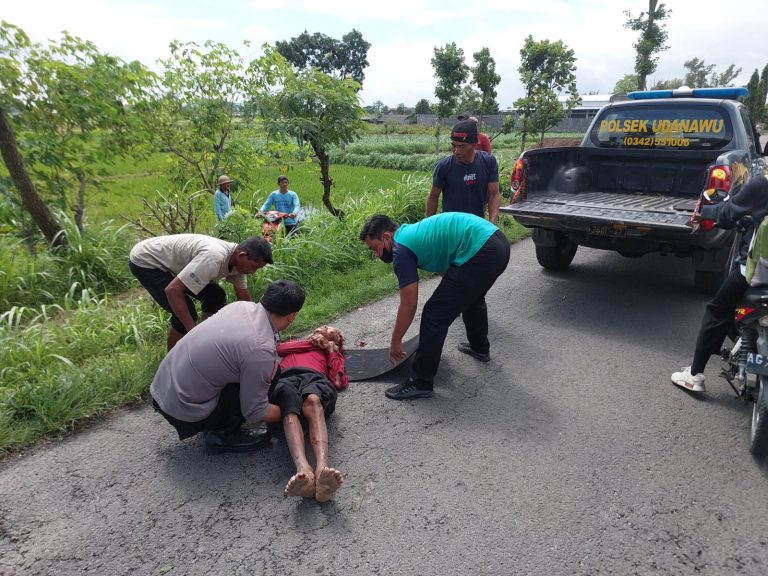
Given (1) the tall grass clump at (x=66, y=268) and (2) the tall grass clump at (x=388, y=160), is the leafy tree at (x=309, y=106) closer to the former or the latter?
(1) the tall grass clump at (x=66, y=268)

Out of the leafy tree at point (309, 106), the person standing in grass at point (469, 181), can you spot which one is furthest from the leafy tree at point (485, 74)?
the person standing in grass at point (469, 181)

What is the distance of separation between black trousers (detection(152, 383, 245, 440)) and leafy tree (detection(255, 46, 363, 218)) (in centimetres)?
497

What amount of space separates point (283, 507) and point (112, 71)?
587 centimetres

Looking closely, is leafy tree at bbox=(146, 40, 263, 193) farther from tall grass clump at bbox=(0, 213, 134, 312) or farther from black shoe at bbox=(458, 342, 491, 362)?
black shoe at bbox=(458, 342, 491, 362)

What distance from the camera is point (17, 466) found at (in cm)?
270

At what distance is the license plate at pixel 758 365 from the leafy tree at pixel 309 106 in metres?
5.86

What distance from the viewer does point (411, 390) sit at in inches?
133

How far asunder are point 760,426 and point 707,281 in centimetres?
275

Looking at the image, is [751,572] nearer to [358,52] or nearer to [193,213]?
[193,213]

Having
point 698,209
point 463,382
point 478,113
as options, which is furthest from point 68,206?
point 478,113

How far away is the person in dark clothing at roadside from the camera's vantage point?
9.95 ft

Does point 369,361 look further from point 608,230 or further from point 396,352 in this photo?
point 608,230

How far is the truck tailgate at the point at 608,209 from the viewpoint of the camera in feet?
14.3

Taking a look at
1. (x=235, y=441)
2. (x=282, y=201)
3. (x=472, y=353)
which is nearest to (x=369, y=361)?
(x=472, y=353)
